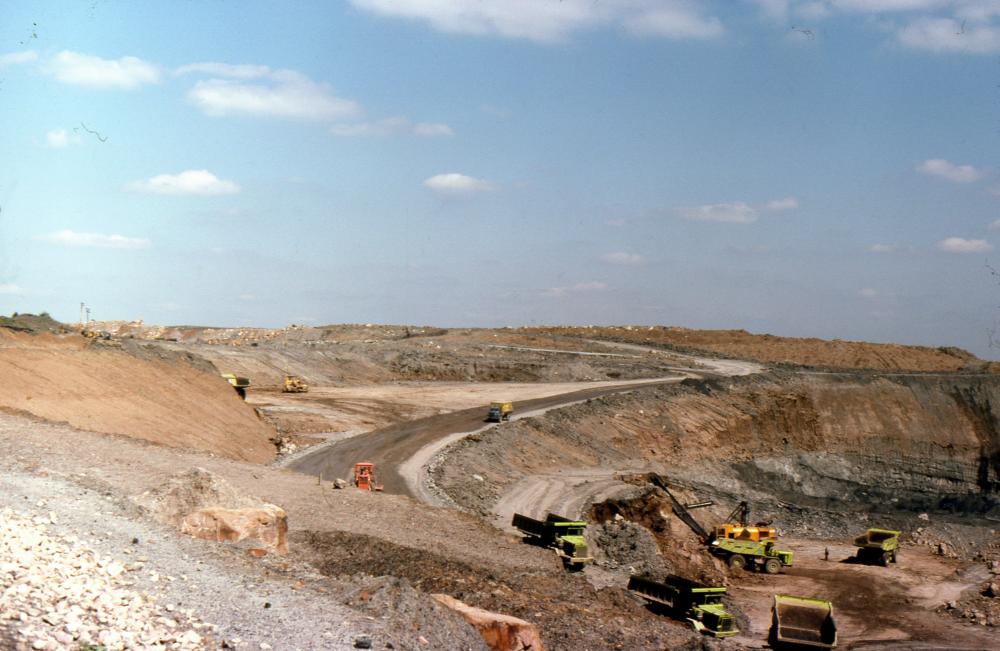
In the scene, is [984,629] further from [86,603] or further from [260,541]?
[86,603]

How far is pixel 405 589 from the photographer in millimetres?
13602

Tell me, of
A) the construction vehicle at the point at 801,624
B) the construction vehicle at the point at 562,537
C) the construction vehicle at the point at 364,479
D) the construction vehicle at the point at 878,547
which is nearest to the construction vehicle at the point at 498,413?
the construction vehicle at the point at 364,479

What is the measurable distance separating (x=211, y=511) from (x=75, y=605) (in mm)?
6435

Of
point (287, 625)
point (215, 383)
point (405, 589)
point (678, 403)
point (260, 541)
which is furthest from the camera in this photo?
point (678, 403)

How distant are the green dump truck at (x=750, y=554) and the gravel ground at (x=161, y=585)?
25487 millimetres

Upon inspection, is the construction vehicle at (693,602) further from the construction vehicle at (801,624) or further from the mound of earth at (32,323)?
the mound of earth at (32,323)

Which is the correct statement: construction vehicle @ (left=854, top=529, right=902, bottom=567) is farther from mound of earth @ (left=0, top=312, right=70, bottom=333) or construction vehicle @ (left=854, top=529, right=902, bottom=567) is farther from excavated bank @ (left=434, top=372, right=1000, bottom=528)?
mound of earth @ (left=0, top=312, right=70, bottom=333)

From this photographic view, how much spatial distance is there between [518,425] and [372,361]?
92.8 feet

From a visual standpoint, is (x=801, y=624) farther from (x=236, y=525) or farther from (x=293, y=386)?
(x=293, y=386)

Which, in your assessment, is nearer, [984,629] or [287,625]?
[287,625]

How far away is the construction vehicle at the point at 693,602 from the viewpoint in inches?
951

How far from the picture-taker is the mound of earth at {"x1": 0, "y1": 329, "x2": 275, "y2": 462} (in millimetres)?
33562

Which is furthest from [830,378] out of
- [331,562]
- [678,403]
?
[331,562]

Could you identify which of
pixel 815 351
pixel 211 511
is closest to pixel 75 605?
pixel 211 511
